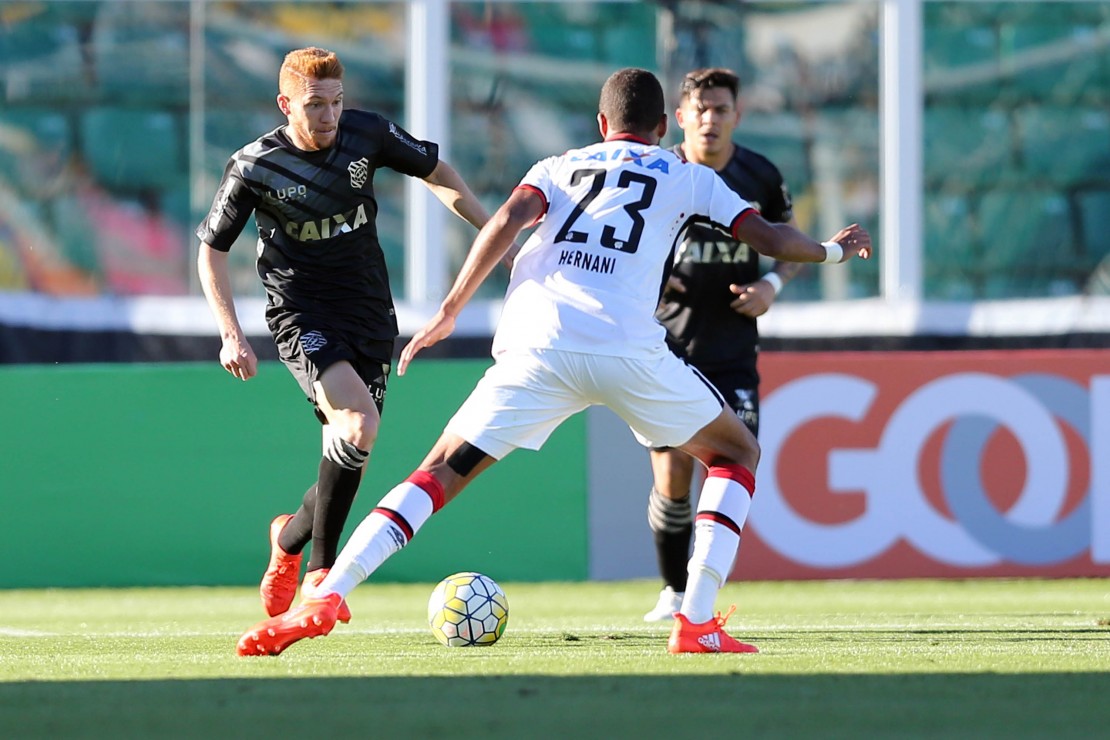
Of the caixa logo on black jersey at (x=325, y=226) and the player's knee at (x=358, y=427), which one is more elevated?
the caixa logo on black jersey at (x=325, y=226)

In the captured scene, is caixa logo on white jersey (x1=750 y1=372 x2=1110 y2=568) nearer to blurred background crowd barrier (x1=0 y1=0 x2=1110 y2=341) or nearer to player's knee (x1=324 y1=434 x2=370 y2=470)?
player's knee (x1=324 y1=434 x2=370 y2=470)

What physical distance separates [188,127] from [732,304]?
7.43 m

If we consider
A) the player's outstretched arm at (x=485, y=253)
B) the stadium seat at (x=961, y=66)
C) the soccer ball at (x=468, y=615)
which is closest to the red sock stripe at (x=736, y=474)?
the soccer ball at (x=468, y=615)

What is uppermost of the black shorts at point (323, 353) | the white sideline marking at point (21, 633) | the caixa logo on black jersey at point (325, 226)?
the caixa logo on black jersey at point (325, 226)

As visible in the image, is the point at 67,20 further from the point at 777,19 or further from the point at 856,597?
the point at 856,597

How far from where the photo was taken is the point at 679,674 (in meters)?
4.89

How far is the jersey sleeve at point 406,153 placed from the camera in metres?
6.64

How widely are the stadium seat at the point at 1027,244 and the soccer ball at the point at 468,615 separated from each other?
28.6 feet

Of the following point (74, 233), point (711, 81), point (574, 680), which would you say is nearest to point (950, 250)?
point (74, 233)

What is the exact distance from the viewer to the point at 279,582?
6926 millimetres

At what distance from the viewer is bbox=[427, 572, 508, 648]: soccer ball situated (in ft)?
19.9

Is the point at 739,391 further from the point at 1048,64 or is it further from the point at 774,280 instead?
the point at 1048,64

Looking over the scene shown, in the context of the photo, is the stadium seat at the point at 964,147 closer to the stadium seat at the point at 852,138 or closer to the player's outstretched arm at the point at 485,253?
the stadium seat at the point at 852,138

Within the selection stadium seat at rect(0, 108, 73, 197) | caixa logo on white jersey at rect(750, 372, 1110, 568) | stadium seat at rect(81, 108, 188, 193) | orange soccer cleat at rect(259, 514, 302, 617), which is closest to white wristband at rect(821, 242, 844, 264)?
orange soccer cleat at rect(259, 514, 302, 617)
